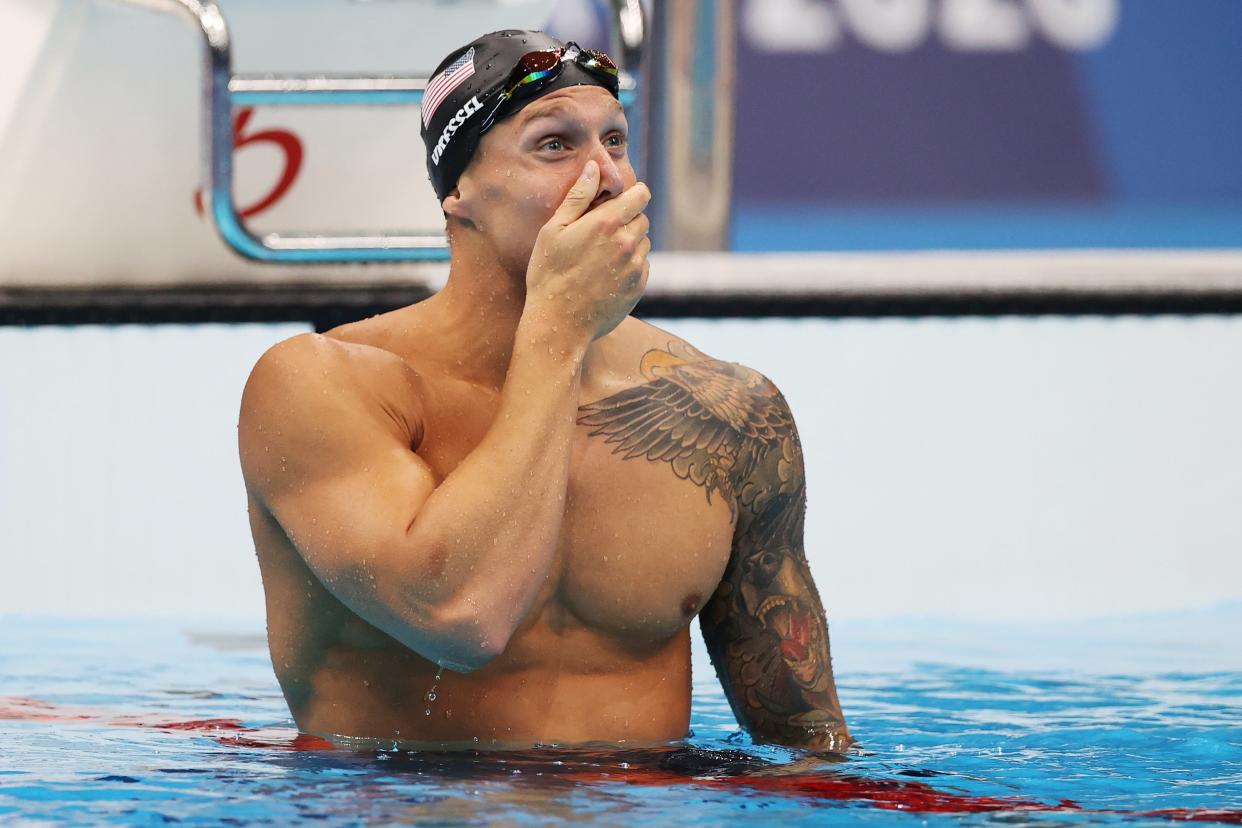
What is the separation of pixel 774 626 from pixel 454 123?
0.85 meters

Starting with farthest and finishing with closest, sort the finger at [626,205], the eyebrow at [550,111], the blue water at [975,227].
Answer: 1. the blue water at [975,227]
2. the eyebrow at [550,111]
3. the finger at [626,205]

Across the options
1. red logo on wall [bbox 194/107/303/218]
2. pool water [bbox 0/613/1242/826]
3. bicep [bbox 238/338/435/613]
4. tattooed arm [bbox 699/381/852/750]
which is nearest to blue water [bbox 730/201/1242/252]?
red logo on wall [bbox 194/107/303/218]

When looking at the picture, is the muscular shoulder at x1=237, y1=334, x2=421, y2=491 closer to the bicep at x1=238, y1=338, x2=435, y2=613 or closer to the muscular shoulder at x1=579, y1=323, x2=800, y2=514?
the bicep at x1=238, y1=338, x2=435, y2=613

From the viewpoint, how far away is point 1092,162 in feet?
20.4

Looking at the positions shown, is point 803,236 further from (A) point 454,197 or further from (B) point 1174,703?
(A) point 454,197

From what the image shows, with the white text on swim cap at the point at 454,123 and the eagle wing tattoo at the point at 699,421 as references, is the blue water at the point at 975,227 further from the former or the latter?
the white text on swim cap at the point at 454,123

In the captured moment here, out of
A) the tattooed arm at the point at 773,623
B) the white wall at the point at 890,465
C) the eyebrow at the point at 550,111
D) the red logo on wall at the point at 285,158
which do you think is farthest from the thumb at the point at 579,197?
the red logo on wall at the point at 285,158

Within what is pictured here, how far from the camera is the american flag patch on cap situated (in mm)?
2535

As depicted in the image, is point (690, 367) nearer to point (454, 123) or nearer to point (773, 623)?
point (773, 623)

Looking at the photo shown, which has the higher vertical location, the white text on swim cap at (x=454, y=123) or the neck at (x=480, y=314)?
the white text on swim cap at (x=454, y=123)

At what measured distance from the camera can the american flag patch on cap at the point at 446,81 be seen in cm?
254

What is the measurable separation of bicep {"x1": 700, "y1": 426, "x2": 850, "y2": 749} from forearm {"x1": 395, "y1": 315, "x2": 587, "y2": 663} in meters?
0.47

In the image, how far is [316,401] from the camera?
7.69 ft

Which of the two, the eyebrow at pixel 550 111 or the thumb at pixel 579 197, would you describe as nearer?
the thumb at pixel 579 197
